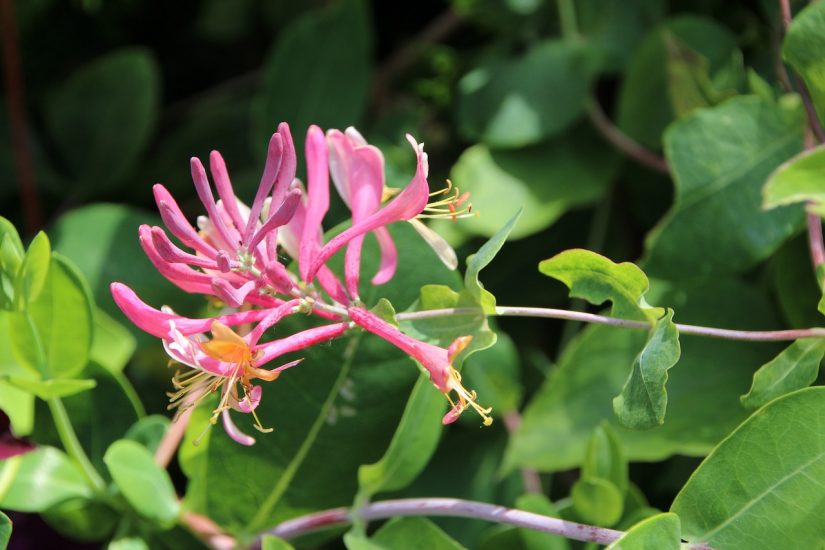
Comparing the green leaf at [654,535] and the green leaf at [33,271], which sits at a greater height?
the green leaf at [33,271]

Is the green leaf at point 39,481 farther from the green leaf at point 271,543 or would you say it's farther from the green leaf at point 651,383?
the green leaf at point 651,383

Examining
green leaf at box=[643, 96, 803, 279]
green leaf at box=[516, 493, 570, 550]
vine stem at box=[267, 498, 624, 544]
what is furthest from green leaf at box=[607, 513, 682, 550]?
green leaf at box=[643, 96, 803, 279]

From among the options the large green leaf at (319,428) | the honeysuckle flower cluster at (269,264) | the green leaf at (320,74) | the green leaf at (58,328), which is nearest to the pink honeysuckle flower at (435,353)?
the honeysuckle flower cluster at (269,264)

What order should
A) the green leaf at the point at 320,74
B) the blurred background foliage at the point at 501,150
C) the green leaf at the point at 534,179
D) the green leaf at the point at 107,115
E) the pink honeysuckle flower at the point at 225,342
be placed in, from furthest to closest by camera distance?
1. the green leaf at the point at 107,115
2. the green leaf at the point at 320,74
3. the green leaf at the point at 534,179
4. the blurred background foliage at the point at 501,150
5. the pink honeysuckle flower at the point at 225,342

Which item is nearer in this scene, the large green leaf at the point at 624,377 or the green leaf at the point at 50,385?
the green leaf at the point at 50,385

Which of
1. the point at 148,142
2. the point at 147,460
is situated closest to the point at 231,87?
the point at 148,142

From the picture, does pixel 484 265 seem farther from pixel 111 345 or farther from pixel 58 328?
pixel 111 345

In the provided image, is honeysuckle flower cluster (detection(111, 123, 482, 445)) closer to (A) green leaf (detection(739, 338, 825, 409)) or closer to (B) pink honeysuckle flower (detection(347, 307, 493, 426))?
(B) pink honeysuckle flower (detection(347, 307, 493, 426))

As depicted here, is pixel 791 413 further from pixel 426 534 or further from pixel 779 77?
pixel 779 77

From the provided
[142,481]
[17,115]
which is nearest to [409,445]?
[142,481]
